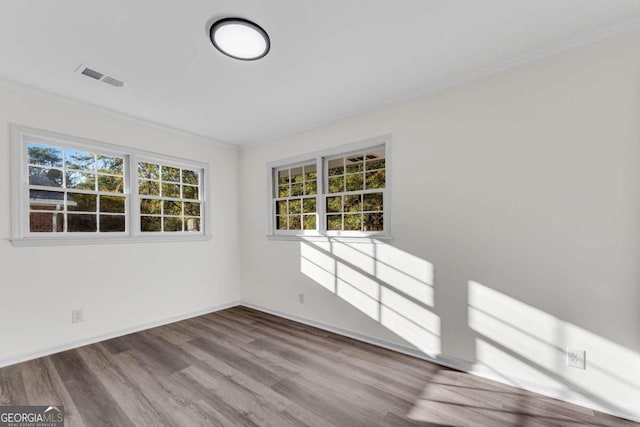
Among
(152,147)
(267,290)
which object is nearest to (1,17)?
(152,147)

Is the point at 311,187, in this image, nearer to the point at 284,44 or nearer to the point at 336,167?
the point at 336,167

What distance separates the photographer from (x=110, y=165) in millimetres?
3436

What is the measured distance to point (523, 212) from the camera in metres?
2.29

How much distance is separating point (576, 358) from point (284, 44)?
10.2ft

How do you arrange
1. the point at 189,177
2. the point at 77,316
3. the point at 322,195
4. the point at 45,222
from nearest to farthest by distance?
1. the point at 45,222
2. the point at 77,316
3. the point at 322,195
4. the point at 189,177

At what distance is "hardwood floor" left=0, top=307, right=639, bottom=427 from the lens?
193 cm

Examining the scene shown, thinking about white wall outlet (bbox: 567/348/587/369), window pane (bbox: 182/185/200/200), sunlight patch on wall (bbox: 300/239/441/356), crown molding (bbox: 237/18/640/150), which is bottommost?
white wall outlet (bbox: 567/348/587/369)

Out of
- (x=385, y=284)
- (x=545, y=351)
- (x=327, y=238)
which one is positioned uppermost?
(x=327, y=238)

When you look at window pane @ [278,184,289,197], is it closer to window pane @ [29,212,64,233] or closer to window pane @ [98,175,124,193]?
window pane @ [98,175,124,193]

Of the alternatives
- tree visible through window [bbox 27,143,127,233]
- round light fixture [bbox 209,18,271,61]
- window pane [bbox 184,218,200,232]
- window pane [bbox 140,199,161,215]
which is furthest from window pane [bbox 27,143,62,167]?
round light fixture [bbox 209,18,271,61]

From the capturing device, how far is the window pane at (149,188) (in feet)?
12.1

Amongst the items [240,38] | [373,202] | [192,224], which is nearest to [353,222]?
[373,202]

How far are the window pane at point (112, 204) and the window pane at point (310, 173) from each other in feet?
7.50

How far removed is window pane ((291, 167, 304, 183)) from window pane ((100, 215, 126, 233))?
2.18 m
